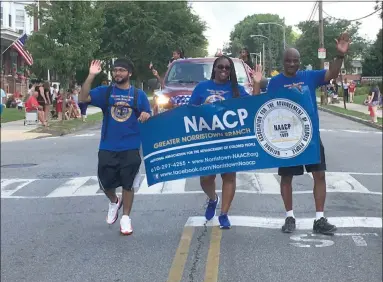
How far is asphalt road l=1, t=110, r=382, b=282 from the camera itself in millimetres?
4977

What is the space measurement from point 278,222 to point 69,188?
3812 mm

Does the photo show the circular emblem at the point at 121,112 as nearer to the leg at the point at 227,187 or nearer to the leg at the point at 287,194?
the leg at the point at 227,187

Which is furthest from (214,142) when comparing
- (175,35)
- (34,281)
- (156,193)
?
(175,35)

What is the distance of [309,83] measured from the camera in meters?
5.51

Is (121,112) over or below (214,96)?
below

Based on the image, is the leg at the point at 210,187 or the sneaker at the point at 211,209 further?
the sneaker at the point at 211,209

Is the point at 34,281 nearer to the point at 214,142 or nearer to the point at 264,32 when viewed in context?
the point at 214,142

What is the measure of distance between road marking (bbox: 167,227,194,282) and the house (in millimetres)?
32190

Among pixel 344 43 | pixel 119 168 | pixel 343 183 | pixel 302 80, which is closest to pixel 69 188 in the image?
pixel 119 168

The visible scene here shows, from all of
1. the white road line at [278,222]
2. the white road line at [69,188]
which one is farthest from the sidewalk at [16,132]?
the white road line at [278,222]

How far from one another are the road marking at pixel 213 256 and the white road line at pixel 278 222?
36 centimetres

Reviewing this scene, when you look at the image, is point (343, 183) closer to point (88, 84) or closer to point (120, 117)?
point (120, 117)

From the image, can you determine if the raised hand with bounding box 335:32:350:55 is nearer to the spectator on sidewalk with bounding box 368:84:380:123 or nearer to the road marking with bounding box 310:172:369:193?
the road marking with bounding box 310:172:369:193

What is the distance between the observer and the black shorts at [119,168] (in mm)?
5770
